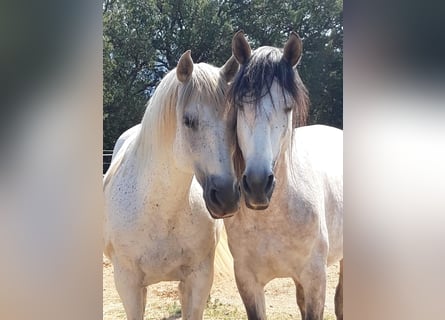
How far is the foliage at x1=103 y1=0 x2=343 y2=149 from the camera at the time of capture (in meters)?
2.54

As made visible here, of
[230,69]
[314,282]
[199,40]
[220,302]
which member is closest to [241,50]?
[230,69]

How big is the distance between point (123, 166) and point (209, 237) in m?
0.45

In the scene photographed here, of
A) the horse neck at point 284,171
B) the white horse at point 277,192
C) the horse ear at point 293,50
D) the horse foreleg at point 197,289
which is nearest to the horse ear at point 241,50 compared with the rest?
the white horse at point 277,192

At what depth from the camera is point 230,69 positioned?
1444 mm

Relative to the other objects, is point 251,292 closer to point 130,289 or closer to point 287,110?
point 130,289

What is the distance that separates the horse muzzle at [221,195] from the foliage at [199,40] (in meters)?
1.30

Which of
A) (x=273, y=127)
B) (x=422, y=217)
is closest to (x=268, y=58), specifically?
(x=273, y=127)

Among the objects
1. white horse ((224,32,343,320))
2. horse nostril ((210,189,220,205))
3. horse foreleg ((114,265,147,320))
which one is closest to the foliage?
white horse ((224,32,343,320))

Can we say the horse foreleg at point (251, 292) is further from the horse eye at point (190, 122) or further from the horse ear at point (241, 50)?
the horse ear at point (241, 50)

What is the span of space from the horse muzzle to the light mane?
22 centimetres

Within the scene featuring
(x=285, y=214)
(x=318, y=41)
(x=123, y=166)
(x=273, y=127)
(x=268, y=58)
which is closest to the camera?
(x=273, y=127)

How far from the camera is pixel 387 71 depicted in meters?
0.58

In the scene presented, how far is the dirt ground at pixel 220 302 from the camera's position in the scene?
8.52 feet

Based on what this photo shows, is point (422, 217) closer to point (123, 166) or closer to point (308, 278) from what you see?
point (308, 278)
